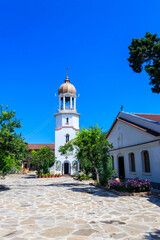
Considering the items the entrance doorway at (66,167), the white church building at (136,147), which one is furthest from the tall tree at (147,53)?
the entrance doorway at (66,167)

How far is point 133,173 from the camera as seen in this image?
51.4 ft

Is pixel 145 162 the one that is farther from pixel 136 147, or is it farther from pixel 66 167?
pixel 66 167

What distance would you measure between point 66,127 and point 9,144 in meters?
23.5

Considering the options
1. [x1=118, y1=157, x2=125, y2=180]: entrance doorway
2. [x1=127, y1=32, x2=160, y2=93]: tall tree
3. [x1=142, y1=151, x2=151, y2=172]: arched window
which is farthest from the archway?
[x1=127, y1=32, x2=160, y2=93]: tall tree

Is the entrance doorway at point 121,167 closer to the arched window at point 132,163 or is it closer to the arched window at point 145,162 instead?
the arched window at point 132,163

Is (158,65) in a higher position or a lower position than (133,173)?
higher

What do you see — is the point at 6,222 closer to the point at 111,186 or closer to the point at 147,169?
the point at 111,186

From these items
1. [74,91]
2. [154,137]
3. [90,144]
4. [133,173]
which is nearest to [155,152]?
[154,137]

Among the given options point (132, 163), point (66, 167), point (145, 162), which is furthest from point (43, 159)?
point (145, 162)

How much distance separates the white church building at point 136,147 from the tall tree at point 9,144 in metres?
10.2

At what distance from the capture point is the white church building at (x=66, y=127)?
3525 centimetres

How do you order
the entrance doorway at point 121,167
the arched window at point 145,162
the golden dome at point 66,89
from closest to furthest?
the arched window at point 145,162 → the entrance doorway at point 121,167 → the golden dome at point 66,89

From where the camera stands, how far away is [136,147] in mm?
15141

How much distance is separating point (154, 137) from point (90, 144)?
5.92 meters
